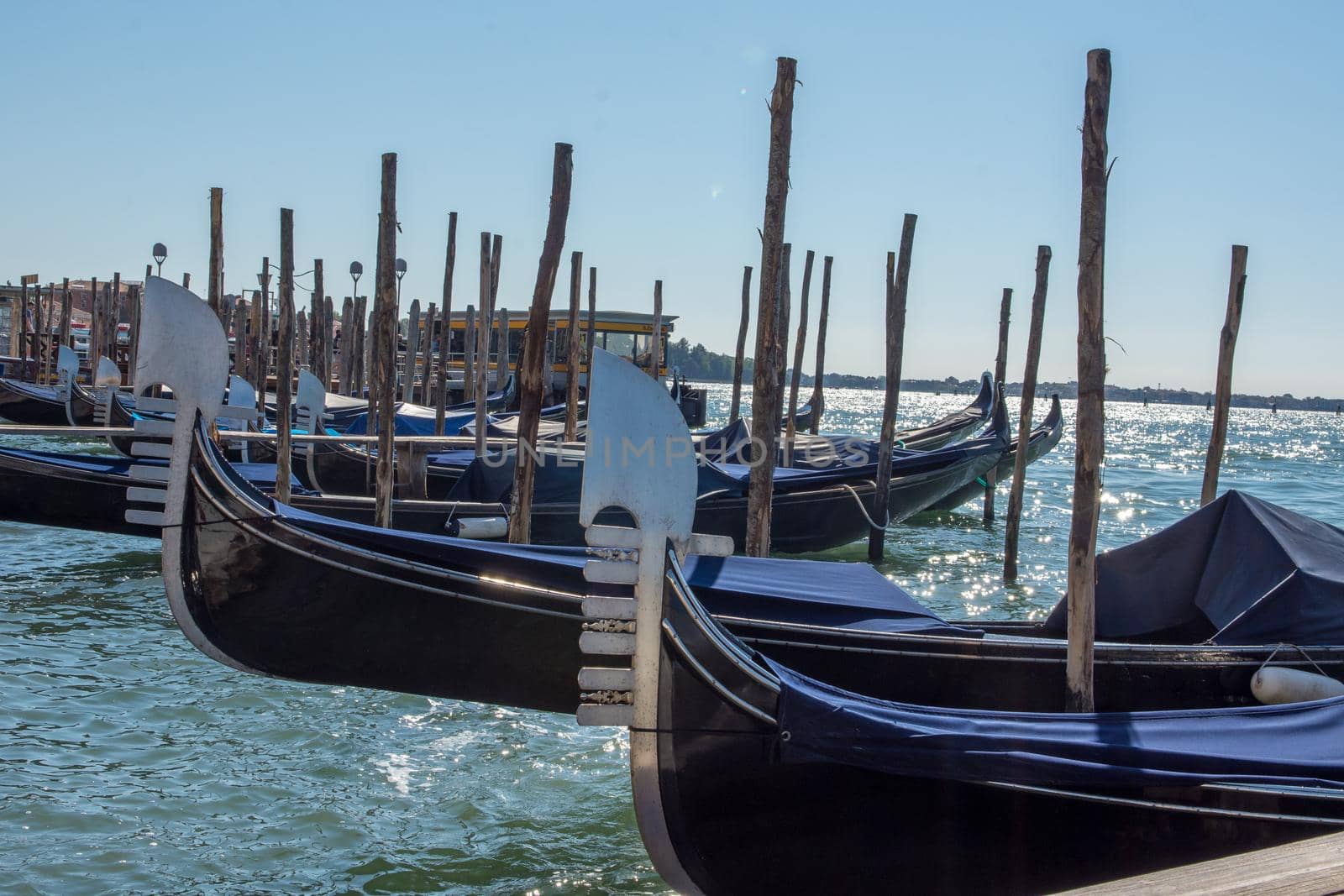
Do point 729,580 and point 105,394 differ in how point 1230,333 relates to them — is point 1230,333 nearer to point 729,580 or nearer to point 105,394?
point 729,580

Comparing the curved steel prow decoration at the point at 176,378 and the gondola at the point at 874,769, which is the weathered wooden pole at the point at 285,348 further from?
the gondola at the point at 874,769

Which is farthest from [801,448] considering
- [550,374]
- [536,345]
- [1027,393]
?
[550,374]

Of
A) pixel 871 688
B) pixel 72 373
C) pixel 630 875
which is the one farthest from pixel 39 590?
pixel 72 373

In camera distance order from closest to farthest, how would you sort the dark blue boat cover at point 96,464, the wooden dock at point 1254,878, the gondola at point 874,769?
the wooden dock at point 1254,878 < the gondola at point 874,769 < the dark blue boat cover at point 96,464

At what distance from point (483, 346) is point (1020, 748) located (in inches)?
275

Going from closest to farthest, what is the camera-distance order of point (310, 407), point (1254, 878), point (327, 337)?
point (1254, 878) < point (310, 407) < point (327, 337)

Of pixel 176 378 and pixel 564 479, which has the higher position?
pixel 176 378

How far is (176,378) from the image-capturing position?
149 inches

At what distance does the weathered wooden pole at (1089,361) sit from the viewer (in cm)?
358

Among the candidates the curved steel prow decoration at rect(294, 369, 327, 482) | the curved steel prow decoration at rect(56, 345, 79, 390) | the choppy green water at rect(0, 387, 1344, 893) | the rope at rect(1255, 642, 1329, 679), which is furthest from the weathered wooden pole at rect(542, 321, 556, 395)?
the rope at rect(1255, 642, 1329, 679)

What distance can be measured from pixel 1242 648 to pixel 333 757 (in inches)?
132

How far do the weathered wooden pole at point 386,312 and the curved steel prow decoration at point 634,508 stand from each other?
422cm

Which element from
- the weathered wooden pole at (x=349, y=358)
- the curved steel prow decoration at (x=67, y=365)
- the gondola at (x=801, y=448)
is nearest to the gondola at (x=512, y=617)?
the gondola at (x=801, y=448)

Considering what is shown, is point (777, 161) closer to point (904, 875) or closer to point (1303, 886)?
point (904, 875)
